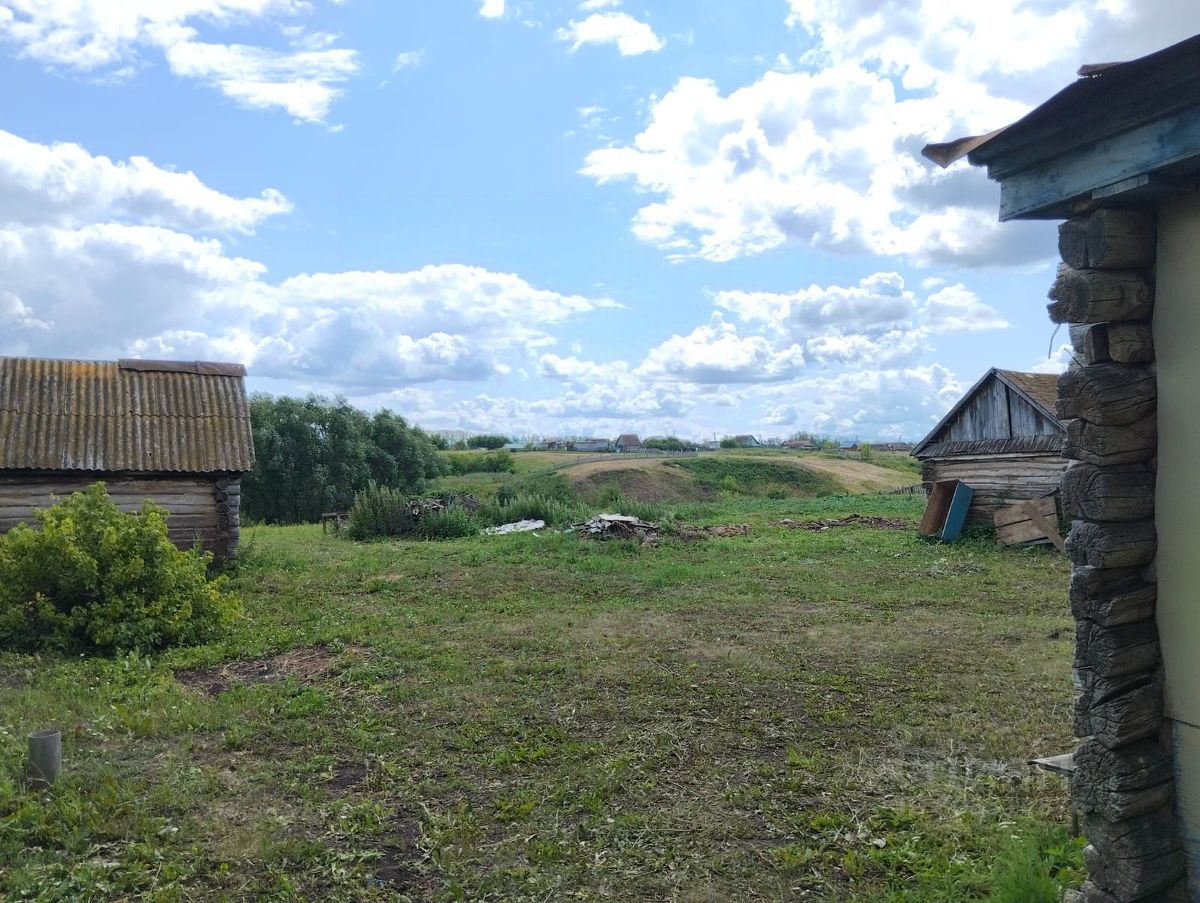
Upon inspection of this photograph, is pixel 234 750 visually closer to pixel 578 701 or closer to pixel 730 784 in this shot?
pixel 578 701

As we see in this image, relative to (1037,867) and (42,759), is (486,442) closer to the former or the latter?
(42,759)

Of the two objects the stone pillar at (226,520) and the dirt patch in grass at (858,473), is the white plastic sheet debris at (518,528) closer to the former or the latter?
the stone pillar at (226,520)

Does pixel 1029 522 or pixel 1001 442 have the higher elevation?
pixel 1001 442

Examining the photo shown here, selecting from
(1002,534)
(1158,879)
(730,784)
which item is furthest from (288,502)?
(1158,879)

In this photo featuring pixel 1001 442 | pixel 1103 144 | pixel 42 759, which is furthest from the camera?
pixel 1001 442

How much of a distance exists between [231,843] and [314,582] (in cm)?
967

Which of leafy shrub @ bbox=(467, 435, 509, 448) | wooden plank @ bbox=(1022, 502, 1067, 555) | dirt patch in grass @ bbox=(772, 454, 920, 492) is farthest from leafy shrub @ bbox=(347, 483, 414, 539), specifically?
leafy shrub @ bbox=(467, 435, 509, 448)

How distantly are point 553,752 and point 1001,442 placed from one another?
15740 mm

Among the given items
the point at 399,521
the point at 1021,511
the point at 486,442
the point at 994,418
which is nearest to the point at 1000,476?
the point at 994,418

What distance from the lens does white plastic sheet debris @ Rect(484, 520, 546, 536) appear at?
22.0 m

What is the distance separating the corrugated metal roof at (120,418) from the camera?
14.5 m

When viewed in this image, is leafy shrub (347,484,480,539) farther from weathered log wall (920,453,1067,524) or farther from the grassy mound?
the grassy mound

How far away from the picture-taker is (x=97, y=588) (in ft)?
34.1

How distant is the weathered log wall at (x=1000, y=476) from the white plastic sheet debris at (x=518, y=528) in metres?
10.1
